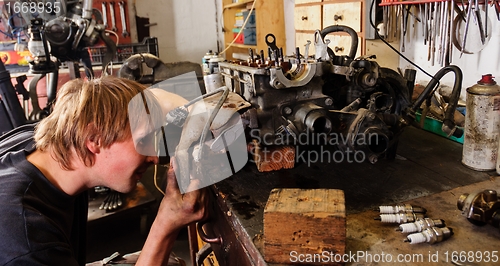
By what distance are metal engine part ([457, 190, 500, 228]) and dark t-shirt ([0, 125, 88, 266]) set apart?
32.4 inches

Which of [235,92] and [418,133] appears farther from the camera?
[418,133]

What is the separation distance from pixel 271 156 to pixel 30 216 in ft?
2.07

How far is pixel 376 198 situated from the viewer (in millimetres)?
933

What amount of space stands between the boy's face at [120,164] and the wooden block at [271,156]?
0.33 metres

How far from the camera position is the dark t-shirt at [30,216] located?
69 cm

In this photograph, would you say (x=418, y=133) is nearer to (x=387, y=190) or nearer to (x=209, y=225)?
(x=387, y=190)

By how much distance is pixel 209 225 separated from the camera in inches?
45.1

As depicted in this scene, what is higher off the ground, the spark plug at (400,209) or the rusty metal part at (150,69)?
the rusty metal part at (150,69)

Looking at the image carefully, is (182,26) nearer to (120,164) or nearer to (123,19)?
(123,19)

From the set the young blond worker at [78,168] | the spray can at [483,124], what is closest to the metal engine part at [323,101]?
the spray can at [483,124]

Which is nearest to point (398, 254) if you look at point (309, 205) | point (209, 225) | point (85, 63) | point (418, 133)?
point (309, 205)

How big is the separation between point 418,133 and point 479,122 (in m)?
0.41

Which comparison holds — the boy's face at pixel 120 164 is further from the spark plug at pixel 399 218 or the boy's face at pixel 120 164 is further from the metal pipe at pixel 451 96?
the metal pipe at pixel 451 96

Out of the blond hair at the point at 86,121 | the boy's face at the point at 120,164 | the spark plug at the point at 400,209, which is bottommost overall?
the spark plug at the point at 400,209
